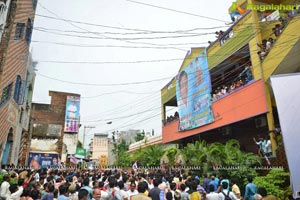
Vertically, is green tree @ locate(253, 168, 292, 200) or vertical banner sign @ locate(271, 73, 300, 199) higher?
vertical banner sign @ locate(271, 73, 300, 199)

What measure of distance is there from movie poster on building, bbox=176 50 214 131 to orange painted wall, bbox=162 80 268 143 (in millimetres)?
663

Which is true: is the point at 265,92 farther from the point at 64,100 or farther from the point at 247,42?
the point at 64,100

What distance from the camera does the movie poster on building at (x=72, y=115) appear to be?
34719mm

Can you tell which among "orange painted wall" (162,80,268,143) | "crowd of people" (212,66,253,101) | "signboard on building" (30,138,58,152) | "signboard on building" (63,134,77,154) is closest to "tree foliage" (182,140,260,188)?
"orange painted wall" (162,80,268,143)

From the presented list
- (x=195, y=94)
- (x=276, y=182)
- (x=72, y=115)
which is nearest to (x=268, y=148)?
(x=276, y=182)

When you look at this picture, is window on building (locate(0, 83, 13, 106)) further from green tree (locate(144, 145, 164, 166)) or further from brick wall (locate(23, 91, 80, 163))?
brick wall (locate(23, 91, 80, 163))

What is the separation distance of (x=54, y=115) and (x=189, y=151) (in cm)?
2423

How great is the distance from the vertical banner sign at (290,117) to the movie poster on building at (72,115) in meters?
30.1

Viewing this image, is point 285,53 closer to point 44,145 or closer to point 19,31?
point 19,31

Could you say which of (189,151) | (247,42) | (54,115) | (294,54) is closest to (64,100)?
(54,115)

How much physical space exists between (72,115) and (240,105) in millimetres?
26217

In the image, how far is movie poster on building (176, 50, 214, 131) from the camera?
17.0m

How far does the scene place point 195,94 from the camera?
60.4 ft

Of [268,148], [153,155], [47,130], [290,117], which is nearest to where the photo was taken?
[290,117]
